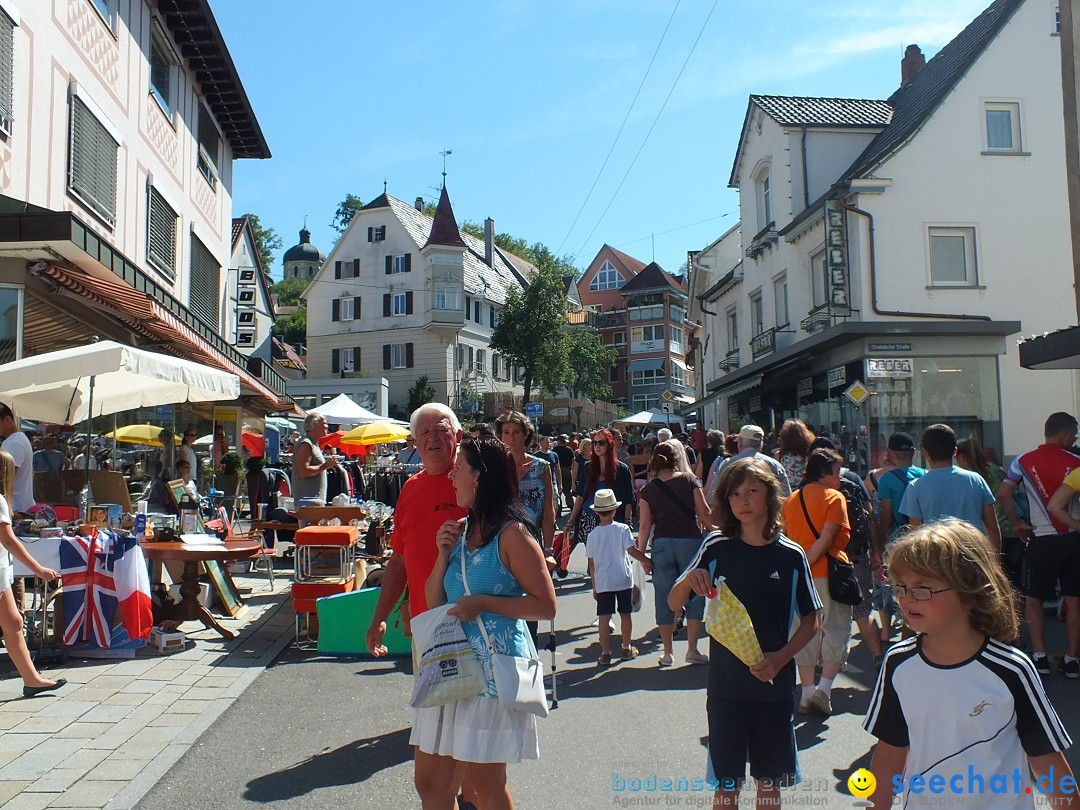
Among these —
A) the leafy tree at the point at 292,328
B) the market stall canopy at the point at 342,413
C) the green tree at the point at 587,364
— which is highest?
the leafy tree at the point at 292,328

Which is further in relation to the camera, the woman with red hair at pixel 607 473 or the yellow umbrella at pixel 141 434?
the yellow umbrella at pixel 141 434

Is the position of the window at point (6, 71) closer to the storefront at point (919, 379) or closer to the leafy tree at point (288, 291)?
the storefront at point (919, 379)

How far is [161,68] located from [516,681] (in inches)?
698

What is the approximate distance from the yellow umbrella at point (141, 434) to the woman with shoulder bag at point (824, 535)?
1407cm

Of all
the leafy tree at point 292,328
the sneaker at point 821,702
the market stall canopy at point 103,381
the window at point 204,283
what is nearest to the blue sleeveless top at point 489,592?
→ the sneaker at point 821,702

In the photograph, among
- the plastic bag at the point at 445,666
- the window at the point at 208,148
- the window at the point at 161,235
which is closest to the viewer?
the plastic bag at the point at 445,666

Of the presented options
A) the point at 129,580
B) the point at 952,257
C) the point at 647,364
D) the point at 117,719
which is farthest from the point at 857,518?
the point at 647,364

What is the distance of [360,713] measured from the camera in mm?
6082

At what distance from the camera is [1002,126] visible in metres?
23.3

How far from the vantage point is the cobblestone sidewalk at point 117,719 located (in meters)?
4.57

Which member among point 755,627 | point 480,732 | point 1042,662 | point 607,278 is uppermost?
point 607,278

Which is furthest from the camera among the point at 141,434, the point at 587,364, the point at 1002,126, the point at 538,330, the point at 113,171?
the point at 587,364

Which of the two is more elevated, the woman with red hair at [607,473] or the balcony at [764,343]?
the balcony at [764,343]

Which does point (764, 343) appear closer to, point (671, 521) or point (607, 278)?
point (671, 521)
